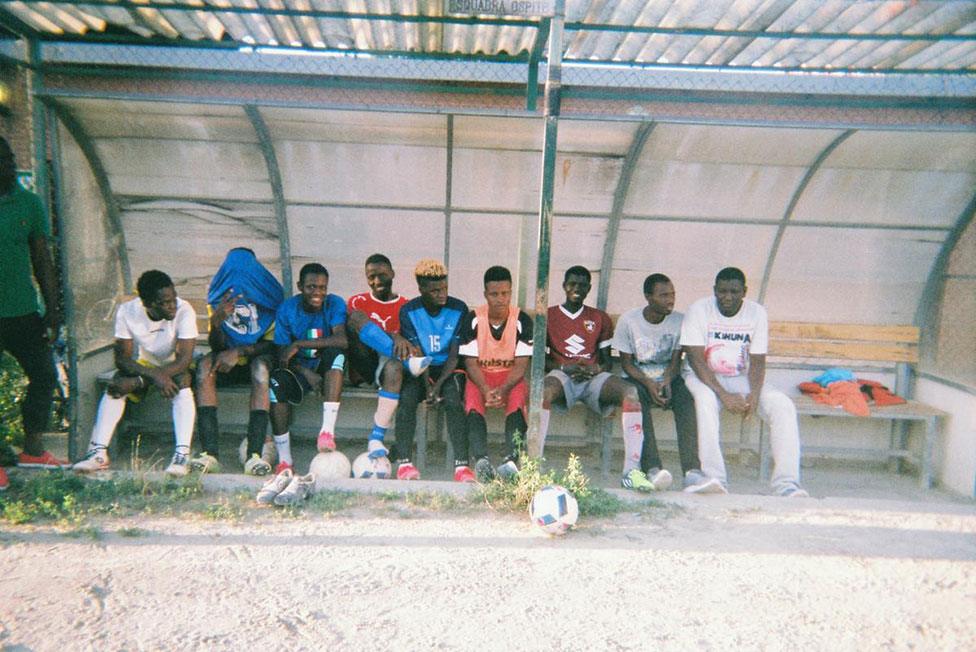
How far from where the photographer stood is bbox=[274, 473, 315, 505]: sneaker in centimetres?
360

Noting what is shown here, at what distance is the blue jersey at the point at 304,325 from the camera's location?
16.7 feet

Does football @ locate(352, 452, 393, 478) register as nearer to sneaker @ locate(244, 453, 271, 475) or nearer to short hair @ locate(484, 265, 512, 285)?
sneaker @ locate(244, 453, 271, 475)

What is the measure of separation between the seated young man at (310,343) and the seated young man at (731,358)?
2.49 meters

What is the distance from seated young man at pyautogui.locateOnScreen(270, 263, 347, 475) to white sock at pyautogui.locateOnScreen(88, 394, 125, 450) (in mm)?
970

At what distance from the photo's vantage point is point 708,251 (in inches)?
237

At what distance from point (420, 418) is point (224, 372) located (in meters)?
1.42

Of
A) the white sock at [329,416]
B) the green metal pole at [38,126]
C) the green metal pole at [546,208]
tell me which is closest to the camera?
the green metal pole at [546,208]

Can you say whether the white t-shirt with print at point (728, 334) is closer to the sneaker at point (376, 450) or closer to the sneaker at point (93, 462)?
the sneaker at point (376, 450)

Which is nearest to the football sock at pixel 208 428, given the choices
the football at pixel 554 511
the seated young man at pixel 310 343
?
the seated young man at pixel 310 343

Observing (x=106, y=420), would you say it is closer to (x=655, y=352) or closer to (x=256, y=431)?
(x=256, y=431)

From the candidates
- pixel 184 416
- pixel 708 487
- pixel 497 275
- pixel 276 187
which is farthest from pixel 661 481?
pixel 276 187

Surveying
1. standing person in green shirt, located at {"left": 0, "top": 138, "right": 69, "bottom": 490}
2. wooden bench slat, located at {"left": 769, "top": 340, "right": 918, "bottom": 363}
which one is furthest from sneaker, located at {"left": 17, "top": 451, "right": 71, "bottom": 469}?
wooden bench slat, located at {"left": 769, "top": 340, "right": 918, "bottom": 363}

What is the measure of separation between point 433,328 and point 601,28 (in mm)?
2294

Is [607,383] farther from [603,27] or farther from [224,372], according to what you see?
[224,372]
